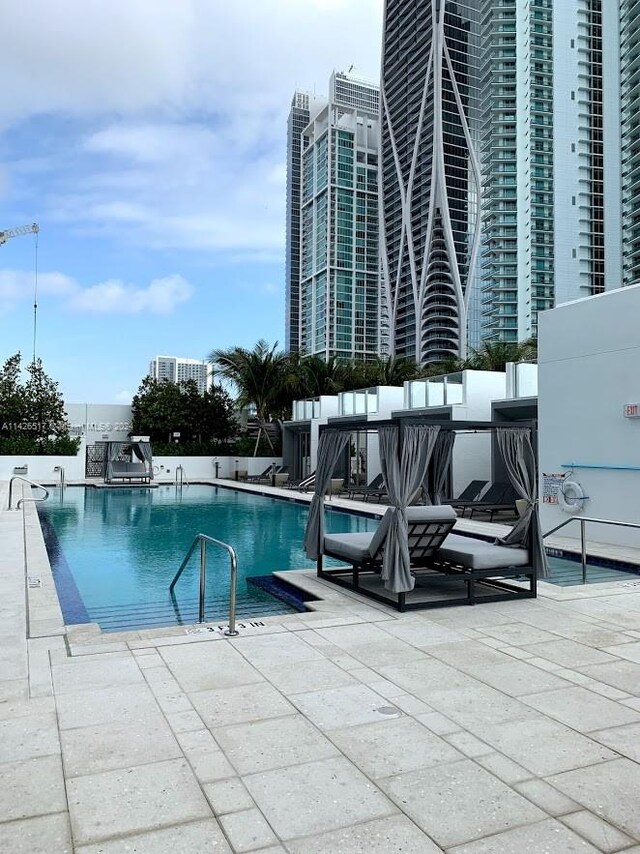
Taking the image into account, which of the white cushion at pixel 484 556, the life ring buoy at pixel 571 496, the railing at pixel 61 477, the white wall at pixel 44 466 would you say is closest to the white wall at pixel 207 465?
the white wall at pixel 44 466

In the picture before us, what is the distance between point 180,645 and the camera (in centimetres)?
496

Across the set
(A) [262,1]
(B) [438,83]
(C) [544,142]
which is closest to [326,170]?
(B) [438,83]

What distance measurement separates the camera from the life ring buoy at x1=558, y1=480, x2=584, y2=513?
1093cm

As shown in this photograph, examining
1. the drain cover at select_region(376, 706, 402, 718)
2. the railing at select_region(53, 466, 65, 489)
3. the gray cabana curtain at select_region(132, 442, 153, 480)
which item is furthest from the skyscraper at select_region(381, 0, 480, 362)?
the drain cover at select_region(376, 706, 402, 718)

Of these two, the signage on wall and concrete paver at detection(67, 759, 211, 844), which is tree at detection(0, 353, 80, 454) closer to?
the signage on wall

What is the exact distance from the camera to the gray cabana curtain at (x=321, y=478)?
7.55 m

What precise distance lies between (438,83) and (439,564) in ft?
365

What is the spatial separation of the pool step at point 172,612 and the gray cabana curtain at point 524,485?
8.29 ft

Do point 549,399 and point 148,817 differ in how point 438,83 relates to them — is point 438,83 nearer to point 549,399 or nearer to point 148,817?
point 549,399

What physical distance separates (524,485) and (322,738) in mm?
4740

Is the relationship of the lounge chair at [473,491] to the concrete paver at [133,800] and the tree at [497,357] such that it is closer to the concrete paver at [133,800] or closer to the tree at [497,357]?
the tree at [497,357]

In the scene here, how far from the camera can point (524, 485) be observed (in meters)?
7.42

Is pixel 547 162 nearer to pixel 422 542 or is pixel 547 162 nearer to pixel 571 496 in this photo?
pixel 571 496

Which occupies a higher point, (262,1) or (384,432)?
(262,1)
